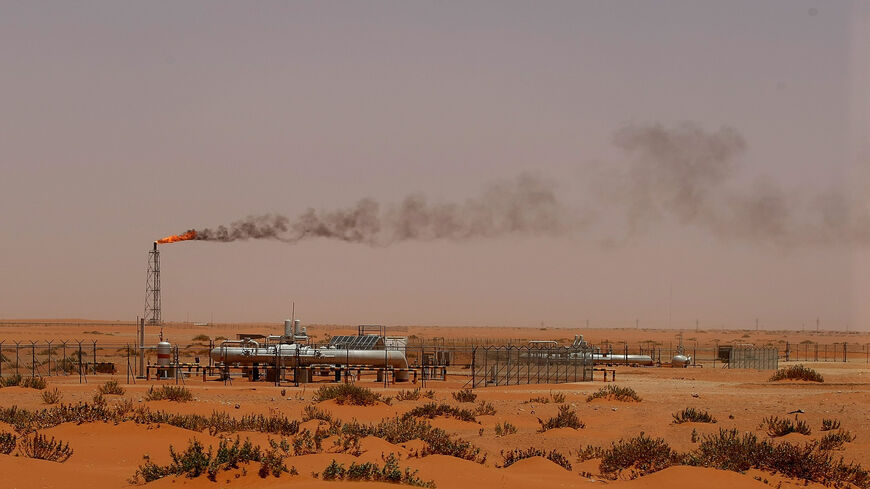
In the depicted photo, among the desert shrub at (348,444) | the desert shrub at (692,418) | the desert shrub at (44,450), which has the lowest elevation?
the desert shrub at (692,418)

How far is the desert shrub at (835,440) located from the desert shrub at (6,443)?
17791 mm

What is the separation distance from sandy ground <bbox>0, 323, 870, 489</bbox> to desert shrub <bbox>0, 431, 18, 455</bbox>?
0.99m

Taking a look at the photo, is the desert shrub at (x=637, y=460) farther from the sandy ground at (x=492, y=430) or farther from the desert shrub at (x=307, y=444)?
the desert shrub at (x=307, y=444)

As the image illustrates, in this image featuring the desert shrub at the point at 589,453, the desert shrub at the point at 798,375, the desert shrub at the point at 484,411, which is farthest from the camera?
the desert shrub at the point at 798,375

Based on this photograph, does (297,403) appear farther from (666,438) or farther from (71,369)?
(71,369)

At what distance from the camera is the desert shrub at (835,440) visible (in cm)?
2256

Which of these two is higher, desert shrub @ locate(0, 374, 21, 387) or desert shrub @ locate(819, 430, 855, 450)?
desert shrub @ locate(819, 430, 855, 450)

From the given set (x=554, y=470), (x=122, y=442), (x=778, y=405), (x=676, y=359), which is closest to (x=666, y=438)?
(x=554, y=470)

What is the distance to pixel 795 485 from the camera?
17.9 metres

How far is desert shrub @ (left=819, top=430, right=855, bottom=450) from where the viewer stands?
22.6 meters

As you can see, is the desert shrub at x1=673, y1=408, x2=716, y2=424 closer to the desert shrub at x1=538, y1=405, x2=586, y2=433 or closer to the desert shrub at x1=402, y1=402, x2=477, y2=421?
the desert shrub at x1=538, y1=405, x2=586, y2=433

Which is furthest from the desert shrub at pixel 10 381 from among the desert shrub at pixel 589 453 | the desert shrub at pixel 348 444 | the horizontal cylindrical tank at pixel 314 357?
the desert shrub at pixel 589 453

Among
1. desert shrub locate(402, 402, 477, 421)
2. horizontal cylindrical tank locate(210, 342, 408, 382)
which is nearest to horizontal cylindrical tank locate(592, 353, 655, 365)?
horizontal cylindrical tank locate(210, 342, 408, 382)

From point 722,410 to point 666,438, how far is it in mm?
7593
